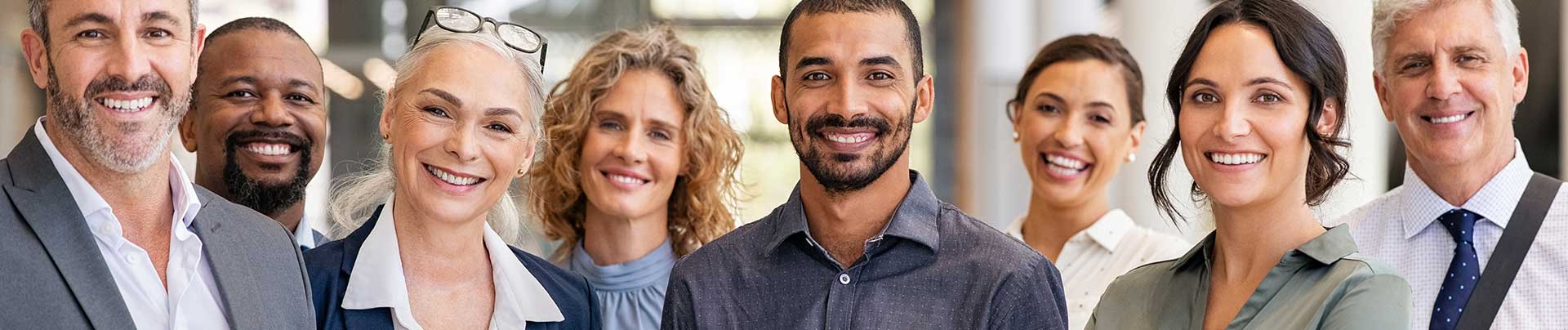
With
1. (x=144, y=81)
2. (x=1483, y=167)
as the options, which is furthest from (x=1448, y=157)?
(x=144, y=81)

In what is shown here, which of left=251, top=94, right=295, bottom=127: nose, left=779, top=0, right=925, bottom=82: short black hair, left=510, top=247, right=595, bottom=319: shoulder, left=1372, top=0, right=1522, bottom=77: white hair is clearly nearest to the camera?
left=779, top=0, right=925, bottom=82: short black hair

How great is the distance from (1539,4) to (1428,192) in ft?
13.3

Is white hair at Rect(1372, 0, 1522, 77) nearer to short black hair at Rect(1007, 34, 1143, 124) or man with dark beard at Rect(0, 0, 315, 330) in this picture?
short black hair at Rect(1007, 34, 1143, 124)

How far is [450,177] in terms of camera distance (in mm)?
2998

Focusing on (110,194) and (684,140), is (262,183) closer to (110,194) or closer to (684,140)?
(110,194)

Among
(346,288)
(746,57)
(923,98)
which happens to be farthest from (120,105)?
(746,57)

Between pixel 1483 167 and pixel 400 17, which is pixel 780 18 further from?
pixel 1483 167

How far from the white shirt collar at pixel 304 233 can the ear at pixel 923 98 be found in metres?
1.61

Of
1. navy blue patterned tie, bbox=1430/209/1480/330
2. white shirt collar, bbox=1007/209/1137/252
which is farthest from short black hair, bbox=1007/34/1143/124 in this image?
navy blue patterned tie, bbox=1430/209/1480/330

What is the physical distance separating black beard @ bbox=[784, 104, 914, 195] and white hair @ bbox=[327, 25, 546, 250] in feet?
2.18

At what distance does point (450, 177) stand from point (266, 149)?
0.73 metres

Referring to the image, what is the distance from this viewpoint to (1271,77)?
107 inches

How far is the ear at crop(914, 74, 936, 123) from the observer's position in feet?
9.47

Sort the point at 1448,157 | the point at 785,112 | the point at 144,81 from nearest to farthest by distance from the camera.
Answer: the point at 144,81
the point at 785,112
the point at 1448,157
